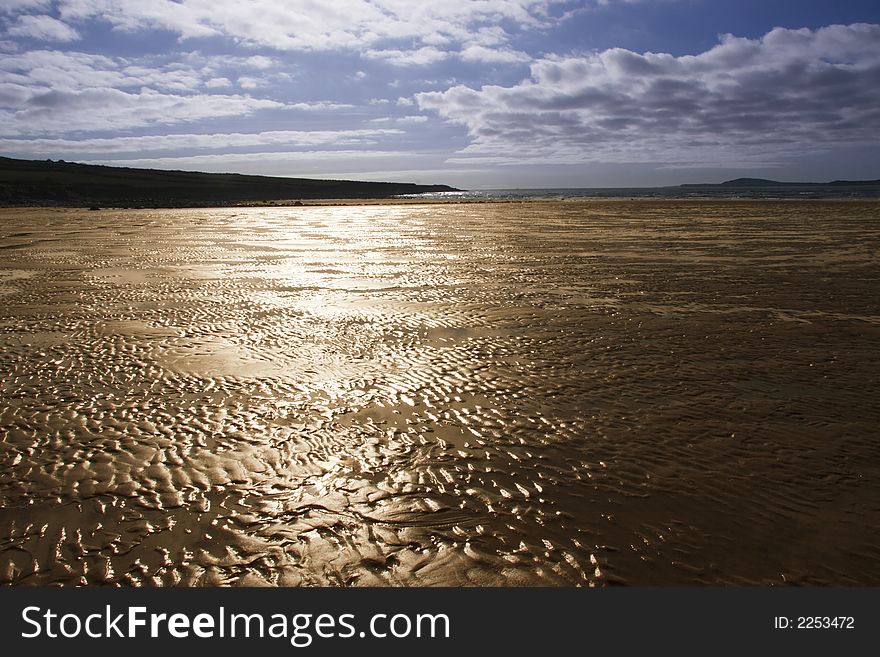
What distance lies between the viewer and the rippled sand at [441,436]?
3.35 m

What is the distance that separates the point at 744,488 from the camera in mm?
4016

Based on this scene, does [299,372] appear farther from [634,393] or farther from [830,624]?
[830,624]

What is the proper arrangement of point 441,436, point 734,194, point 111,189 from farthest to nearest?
point 734,194 < point 111,189 < point 441,436

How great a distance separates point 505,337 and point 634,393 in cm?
248

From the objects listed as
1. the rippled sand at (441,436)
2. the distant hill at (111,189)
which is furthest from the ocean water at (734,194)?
the rippled sand at (441,436)

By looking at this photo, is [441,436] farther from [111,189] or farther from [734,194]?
[734,194]

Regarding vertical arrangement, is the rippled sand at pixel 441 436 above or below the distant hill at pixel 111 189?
below

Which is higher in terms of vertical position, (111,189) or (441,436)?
(111,189)

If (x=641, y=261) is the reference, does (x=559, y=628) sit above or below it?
below

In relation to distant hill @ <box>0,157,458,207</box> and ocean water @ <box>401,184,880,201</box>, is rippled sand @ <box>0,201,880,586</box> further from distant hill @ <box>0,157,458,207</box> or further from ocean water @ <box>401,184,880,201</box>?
ocean water @ <box>401,184,880,201</box>

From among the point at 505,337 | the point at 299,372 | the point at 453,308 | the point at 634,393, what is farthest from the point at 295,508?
the point at 453,308

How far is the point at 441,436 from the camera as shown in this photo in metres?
4.86

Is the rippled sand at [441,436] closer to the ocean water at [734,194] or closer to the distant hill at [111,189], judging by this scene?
the distant hill at [111,189]

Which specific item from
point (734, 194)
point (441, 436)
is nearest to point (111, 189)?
point (441, 436)
